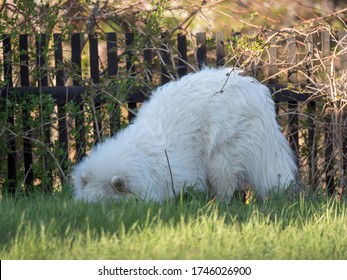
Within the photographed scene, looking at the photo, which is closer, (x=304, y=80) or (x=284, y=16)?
(x=304, y=80)

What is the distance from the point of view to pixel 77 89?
8.22 meters

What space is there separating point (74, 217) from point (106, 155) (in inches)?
56.5

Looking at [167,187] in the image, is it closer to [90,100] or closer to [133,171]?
[133,171]

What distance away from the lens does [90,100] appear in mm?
7992

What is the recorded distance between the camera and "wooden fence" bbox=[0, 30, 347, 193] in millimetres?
8039

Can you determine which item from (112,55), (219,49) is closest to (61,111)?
(112,55)

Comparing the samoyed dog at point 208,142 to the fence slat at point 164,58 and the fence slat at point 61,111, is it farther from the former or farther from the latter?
the fence slat at point 61,111

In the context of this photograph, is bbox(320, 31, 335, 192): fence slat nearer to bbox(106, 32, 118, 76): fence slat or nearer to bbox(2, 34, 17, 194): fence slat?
bbox(106, 32, 118, 76): fence slat

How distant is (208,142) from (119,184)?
939mm

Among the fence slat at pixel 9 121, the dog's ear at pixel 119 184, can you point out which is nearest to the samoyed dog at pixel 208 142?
the dog's ear at pixel 119 184

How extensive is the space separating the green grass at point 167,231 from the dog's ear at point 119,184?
392 mm

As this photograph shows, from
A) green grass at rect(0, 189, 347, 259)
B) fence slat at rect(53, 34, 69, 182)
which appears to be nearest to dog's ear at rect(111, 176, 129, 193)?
green grass at rect(0, 189, 347, 259)
